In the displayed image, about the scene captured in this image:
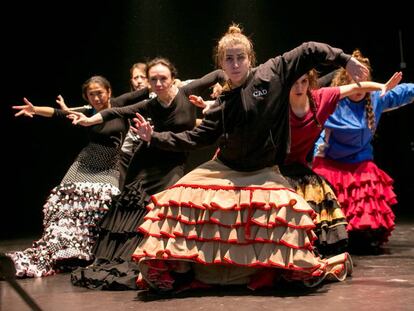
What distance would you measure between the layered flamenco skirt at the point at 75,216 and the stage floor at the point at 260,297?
11.3 inches

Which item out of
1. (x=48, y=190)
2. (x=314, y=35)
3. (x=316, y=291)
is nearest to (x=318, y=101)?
(x=316, y=291)

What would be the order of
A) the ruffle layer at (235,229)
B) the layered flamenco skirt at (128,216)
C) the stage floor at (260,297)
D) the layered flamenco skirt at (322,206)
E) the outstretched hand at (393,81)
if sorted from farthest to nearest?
the layered flamenco skirt at (128,216), the outstretched hand at (393,81), the layered flamenco skirt at (322,206), the ruffle layer at (235,229), the stage floor at (260,297)

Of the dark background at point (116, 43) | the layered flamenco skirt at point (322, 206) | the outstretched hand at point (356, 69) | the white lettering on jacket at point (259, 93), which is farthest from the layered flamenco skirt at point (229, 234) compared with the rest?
the dark background at point (116, 43)

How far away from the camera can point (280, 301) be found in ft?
9.38

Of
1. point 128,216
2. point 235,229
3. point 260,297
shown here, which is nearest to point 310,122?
point 235,229

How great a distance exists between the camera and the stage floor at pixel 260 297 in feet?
9.07

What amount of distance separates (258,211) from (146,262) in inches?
21.4

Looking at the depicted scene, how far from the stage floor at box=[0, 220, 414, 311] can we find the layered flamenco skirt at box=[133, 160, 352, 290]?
9cm

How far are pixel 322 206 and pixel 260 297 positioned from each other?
2.32 feet

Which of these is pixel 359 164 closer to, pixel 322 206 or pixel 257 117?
pixel 322 206

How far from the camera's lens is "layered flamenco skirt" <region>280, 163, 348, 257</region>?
340 cm

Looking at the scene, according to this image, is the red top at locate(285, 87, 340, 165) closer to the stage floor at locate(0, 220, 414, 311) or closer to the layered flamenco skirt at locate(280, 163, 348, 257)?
the layered flamenco skirt at locate(280, 163, 348, 257)

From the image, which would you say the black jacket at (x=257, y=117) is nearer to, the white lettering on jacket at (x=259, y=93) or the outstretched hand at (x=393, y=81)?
the white lettering on jacket at (x=259, y=93)

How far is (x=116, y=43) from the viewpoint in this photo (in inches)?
228
